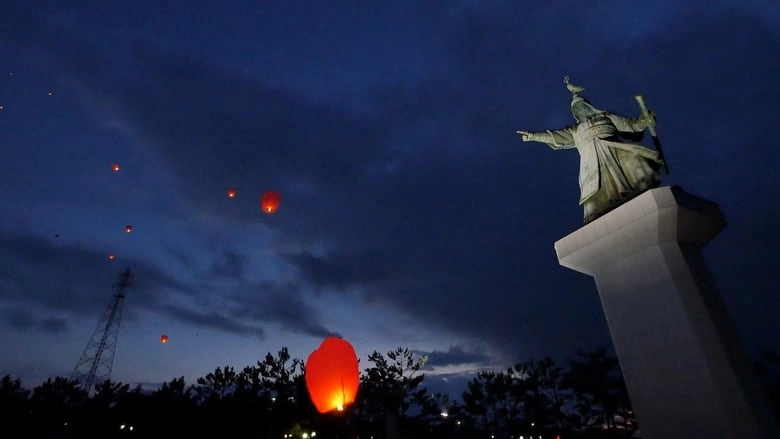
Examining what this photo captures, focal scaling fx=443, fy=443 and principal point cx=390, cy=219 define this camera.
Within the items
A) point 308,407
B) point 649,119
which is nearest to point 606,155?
point 649,119

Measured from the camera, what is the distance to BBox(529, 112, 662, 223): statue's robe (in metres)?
8.27

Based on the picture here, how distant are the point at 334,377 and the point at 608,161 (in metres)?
7.01

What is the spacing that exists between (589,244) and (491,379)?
104 ft

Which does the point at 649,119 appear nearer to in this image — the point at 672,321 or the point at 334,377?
the point at 672,321

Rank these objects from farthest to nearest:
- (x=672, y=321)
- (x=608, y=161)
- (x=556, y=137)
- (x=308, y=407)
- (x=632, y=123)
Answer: (x=308, y=407)
(x=556, y=137)
(x=632, y=123)
(x=608, y=161)
(x=672, y=321)

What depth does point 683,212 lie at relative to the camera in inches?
279

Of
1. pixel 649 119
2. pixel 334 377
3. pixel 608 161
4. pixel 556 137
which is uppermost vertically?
pixel 556 137

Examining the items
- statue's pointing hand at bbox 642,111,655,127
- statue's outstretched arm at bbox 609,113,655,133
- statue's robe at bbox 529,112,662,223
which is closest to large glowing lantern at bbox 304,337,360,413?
statue's robe at bbox 529,112,662,223

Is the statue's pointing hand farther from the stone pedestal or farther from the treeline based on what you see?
the treeline

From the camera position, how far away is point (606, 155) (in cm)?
874

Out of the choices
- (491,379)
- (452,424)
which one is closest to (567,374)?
(491,379)

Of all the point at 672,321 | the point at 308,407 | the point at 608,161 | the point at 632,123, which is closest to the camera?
the point at 672,321

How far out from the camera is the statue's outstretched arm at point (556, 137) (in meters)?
9.59

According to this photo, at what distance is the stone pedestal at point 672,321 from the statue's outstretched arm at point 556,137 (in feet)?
7.64
